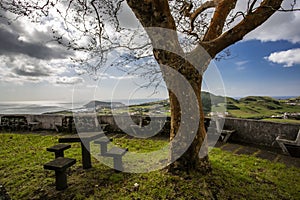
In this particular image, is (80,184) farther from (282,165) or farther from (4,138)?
(4,138)

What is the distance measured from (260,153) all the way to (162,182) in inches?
136

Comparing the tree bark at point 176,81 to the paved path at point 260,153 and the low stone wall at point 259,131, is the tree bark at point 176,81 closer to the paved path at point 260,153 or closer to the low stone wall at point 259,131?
the paved path at point 260,153

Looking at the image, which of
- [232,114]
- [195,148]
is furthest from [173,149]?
[232,114]

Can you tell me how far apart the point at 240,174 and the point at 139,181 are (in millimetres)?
2080

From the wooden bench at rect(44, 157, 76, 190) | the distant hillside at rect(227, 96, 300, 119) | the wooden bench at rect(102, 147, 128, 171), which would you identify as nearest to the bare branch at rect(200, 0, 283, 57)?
the wooden bench at rect(102, 147, 128, 171)

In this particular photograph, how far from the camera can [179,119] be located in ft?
11.4

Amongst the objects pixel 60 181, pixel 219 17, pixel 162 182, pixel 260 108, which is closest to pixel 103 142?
pixel 60 181

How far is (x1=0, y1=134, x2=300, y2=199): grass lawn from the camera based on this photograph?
10.5 ft

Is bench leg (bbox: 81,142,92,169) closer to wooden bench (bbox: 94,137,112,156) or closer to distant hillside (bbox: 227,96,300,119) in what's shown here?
wooden bench (bbox: 94,137,112,156)

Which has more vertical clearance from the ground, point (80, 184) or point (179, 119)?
point (179, 119)

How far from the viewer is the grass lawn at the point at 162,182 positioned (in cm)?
320

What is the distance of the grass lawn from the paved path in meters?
0.35

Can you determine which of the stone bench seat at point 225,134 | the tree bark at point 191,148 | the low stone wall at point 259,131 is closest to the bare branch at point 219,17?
the tree bark at point 191,148

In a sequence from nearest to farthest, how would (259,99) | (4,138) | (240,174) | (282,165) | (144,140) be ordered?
(240,174) < (282,165) < (144,140) < (4,138) < (259,99)
